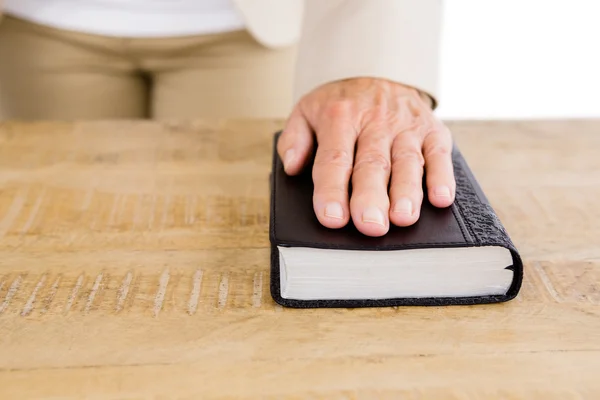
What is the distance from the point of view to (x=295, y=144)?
800 mm

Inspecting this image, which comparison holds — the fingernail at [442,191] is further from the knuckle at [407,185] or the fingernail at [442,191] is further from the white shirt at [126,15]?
the white shirt at [126,15]

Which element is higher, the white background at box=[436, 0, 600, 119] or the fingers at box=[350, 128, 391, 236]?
the fingers at box=[350, 128, 391, 236]

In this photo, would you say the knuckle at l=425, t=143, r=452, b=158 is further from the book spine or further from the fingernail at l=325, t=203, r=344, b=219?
the fingernail at l=325, t=203, r=344, b=219

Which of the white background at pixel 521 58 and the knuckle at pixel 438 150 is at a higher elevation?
the knuckle at pixel 438 150

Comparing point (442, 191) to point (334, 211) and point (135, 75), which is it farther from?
point (135, 75)

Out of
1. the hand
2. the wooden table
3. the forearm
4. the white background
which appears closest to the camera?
the wooden table

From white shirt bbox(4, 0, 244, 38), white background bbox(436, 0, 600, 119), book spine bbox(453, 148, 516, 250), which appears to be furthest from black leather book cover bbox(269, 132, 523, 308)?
white background bbox(436, 0, 600, 119)

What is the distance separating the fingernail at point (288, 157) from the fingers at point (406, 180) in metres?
0.12

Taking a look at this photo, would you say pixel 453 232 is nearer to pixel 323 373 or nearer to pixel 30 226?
pixel 323 373

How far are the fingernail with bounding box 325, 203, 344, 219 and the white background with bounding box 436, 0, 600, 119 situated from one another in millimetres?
1750

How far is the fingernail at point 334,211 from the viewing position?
0.64 meters

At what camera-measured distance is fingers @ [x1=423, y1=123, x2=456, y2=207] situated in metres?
0.68

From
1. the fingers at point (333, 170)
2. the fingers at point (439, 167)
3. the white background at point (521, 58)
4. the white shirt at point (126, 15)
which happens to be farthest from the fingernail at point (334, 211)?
the white background at point (521, 58)

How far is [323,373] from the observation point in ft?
1.82
